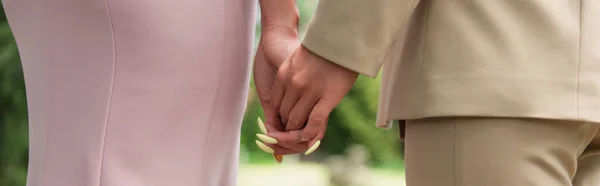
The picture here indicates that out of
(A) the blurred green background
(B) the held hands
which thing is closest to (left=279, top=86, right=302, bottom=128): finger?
(B) the held hands

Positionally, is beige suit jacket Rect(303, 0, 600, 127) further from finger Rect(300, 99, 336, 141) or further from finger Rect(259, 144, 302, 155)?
finger Rect(259, 144, 302, 155)

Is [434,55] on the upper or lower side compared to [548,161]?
upper

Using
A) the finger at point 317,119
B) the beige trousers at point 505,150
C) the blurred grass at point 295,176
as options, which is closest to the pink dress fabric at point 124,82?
the finger at point 317,119

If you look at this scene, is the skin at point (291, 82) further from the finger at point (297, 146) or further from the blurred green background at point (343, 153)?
the blurred green background at point (343, 153)

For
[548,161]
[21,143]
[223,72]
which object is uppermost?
[223,72]

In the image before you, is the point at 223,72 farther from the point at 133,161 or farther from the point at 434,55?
the point at 434,55

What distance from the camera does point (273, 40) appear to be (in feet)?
4.08

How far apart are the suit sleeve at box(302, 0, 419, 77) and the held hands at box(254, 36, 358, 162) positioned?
0.02 meters

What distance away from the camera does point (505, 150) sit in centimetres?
102

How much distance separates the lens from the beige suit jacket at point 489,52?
1.01 metres

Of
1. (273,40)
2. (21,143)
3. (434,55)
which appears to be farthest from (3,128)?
(434,55)

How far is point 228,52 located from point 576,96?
0.40 m

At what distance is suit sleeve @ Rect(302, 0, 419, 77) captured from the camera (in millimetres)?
1052

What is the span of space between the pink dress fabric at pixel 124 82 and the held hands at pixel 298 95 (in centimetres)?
7
